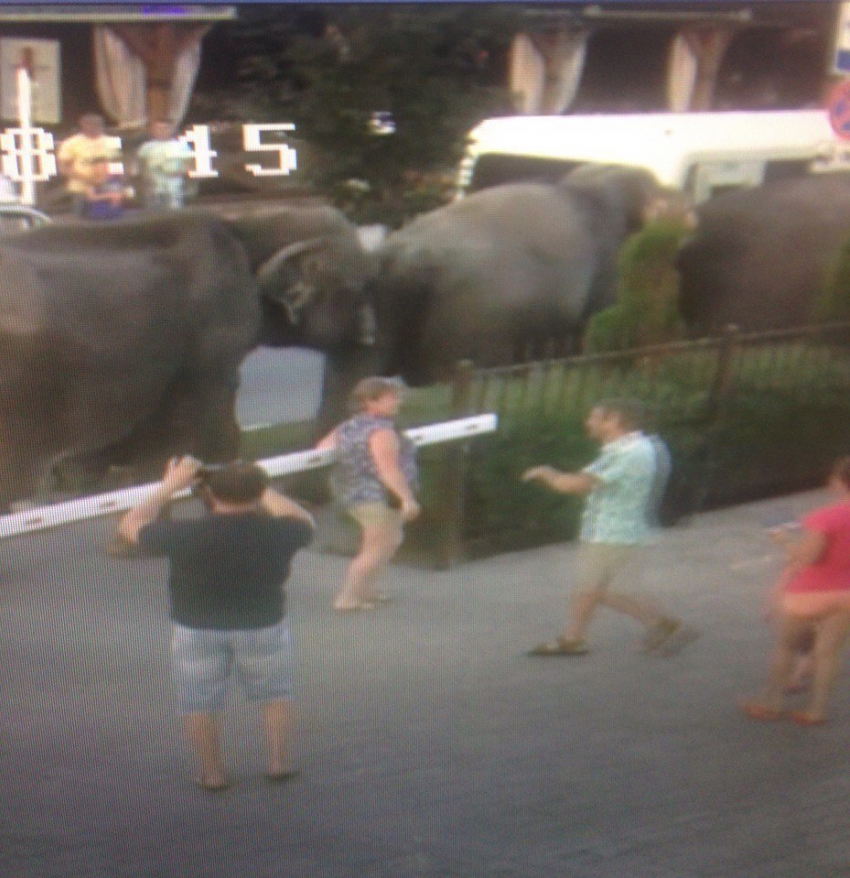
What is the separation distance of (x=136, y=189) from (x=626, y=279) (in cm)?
145

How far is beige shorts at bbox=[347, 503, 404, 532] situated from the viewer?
5285 mm

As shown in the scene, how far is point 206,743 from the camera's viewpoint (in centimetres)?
491

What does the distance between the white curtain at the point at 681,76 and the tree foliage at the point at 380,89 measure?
43 cm

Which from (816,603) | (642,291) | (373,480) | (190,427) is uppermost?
(642,291)

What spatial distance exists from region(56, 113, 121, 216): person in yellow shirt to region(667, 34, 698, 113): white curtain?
56.9 inches

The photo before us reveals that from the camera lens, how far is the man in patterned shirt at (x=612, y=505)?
5.62 m

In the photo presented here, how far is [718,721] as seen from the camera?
5.75 m

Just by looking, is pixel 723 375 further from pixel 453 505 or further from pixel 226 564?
pixel 226 564

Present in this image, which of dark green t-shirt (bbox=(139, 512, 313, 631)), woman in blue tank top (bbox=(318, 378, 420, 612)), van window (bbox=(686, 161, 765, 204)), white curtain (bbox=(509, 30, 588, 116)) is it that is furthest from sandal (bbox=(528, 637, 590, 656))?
white curtain (bbox=(509, 30, 588, 116))

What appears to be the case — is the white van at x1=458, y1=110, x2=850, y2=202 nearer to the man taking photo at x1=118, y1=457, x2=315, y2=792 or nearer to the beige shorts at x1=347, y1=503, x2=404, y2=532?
the beige shorts at x1=347, y1=503, x2=404, y2=532

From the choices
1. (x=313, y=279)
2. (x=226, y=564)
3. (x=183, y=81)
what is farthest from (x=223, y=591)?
(x=183, y=81)

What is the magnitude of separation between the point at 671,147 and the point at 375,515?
4.14 feet

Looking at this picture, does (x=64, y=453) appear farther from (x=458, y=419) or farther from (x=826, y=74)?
(x=826, y=74)

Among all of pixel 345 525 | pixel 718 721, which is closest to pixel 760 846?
pixel 718 721
